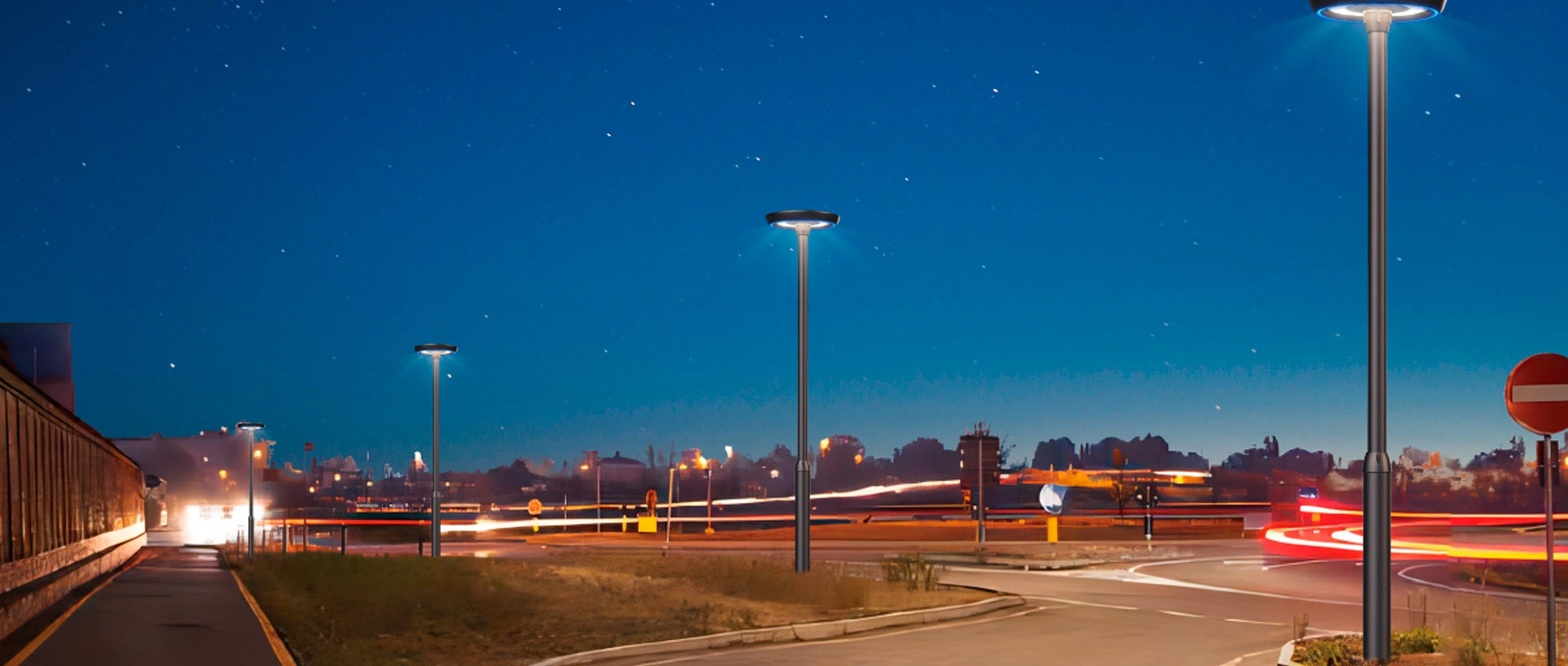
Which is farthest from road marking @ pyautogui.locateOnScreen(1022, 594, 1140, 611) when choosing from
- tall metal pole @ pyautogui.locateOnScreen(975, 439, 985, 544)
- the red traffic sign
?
tall metal pole @ pyautogui.locateOnScreen(975, 439, 985, 544)

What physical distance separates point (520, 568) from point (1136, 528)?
4071 cm

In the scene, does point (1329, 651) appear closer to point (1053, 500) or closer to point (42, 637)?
point (42, 637)

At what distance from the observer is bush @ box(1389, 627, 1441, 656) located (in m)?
13.5

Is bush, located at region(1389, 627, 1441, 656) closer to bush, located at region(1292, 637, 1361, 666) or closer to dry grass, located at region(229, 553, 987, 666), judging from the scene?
bush, located at region(1292, 637, 1361, 666)

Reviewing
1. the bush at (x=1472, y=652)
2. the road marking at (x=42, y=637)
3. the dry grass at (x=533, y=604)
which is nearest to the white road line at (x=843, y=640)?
the dry grass at (x=533, y=604)

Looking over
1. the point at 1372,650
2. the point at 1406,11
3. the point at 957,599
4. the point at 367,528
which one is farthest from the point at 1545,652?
the point at 367,528

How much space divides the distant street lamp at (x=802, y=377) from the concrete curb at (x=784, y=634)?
3417mm

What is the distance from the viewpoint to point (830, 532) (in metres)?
61.8

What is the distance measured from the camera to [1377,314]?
12789 millimetres

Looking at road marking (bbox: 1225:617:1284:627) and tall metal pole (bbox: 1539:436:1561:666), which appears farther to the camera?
road marking (bbox: 1225:617:1284:627)

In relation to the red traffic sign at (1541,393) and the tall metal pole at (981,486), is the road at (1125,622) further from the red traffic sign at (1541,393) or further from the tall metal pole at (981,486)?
the tall metal pole at (981,486)

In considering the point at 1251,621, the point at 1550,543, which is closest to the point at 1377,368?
the point at 1550,543

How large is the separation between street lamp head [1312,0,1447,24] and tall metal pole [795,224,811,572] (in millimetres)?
11767

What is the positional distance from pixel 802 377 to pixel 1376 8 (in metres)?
12.2
